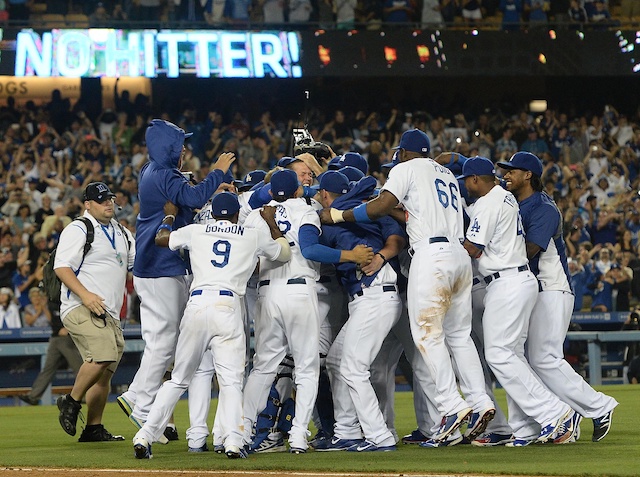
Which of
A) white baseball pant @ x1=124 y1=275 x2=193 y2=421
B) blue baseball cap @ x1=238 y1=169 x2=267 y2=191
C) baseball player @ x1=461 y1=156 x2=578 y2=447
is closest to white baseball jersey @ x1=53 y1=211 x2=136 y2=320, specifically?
white baseball pant @ x1=124 y1=275 x2=193 y2=421

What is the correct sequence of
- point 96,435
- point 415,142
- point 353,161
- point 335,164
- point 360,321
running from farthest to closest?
point 96,435 < point 335,164 < point 353,161 < point 415,142 < point 360,321

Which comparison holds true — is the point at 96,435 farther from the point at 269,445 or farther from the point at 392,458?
the point at 392,458

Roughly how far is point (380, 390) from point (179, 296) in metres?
1.71

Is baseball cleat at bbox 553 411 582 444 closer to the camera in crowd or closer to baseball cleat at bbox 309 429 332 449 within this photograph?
baseball cleat at bbox 309 429 332 449

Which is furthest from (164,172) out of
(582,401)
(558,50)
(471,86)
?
(471,86)

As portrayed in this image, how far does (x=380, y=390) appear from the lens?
26.7 ft

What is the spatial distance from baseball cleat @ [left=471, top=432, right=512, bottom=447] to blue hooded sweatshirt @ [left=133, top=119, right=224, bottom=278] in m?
2.59

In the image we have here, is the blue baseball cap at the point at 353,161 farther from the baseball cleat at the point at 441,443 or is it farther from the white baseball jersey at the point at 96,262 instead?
the baseball cleat at the point at 441,443

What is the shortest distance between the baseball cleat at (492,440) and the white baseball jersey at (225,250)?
84.6 inches

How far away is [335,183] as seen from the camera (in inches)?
311

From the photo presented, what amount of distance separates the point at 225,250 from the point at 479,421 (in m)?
2.12

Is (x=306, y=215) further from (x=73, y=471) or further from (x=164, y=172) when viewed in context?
(x=73, y=471)

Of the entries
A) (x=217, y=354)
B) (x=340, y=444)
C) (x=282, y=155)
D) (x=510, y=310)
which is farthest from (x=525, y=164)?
(x=282, y=155)

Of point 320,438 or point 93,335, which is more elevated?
point 93,335
